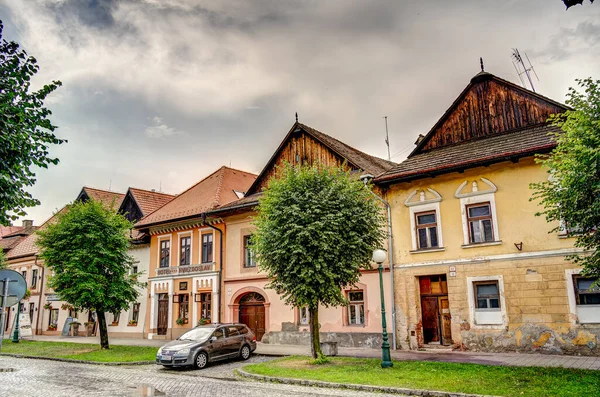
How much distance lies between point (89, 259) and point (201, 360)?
29.4 ft

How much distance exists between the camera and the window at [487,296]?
58.2 feet

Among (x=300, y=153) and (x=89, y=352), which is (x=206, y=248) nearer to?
(x=300, y=153)

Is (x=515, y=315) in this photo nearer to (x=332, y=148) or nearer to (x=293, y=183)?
(x=293, y=183)

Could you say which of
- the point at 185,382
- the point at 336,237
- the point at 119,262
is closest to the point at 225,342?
the point at 185,382

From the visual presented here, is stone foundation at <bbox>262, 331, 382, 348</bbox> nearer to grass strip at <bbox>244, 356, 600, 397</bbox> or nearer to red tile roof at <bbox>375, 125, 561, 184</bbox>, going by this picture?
grass strip at <bbox>244, 356, 600, 397</bbox>

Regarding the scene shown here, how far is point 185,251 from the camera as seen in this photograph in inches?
1117

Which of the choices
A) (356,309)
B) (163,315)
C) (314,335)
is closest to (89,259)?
(163,315)

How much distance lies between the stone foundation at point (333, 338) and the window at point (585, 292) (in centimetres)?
758

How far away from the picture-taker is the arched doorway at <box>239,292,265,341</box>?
24.8m

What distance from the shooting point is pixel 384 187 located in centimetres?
2095

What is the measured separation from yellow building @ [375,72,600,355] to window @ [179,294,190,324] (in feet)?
43.0

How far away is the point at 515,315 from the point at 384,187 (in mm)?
7283

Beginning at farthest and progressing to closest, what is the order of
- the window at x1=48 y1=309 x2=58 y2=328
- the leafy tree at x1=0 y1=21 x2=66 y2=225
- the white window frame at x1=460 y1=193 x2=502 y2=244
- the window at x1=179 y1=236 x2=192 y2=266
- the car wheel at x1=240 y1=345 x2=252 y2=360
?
1. the window at x1=48 y1=309 x2=58 y2=328
2. the window at x1=179 y1=236 x2=192 y2=266
3. the car wheel at x1=240 y1=345 x2=252 y2=360
4. the white window frame at x1=460 y1=193 x2=502 y2=244
5. the leafy tree at x1=0 y1=21 x2=66 y2=225

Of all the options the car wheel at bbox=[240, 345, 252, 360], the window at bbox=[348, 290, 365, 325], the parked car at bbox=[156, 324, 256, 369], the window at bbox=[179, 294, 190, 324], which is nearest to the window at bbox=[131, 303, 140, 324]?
the window at bbox=[179, 294, 190, 324]
